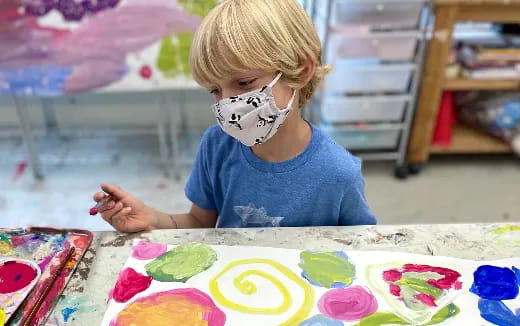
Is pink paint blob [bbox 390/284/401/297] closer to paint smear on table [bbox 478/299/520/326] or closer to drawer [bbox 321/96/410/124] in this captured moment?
paint smear on table [bbox 478/299/520/326]

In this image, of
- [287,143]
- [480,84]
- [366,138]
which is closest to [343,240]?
[287,143]

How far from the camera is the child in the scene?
693 mm

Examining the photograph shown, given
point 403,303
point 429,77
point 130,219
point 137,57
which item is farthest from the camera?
point 429,77

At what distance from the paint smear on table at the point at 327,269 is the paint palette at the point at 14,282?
0.38 meters

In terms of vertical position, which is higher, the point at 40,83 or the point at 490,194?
the point at 40,83

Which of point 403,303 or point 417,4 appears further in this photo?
point 417,4

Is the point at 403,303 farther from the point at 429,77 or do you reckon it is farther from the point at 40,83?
the point at 40,83

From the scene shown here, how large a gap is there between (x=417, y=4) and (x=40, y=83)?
1.50 m

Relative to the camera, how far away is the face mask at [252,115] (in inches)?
29.9

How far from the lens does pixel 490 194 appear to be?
2.04 m

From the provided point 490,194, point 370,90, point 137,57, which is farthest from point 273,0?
point 490,194

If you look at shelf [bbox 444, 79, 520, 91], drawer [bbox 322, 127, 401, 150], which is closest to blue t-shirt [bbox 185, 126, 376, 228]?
drawer [bbox 322, 127, 401, 150]

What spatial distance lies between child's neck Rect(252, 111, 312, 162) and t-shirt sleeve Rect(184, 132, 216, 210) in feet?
0.36

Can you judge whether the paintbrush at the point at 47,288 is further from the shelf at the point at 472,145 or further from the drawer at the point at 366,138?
the shelf at the point at 472,145
